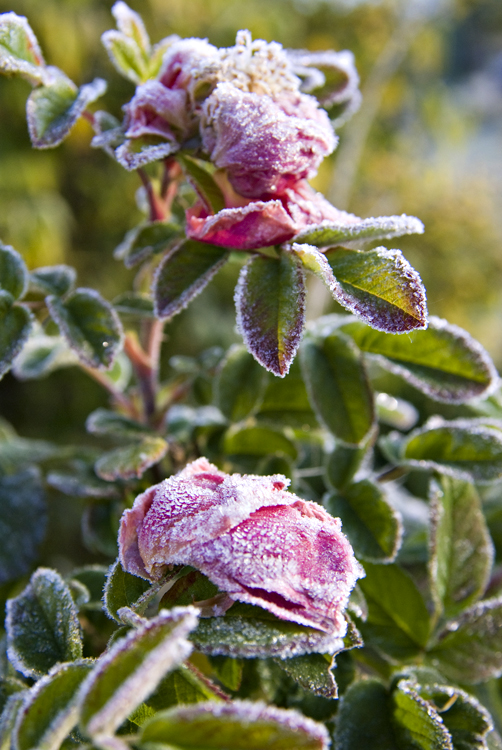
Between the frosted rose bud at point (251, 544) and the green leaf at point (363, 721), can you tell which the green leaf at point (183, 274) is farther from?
the green leaf at point (363, 721)

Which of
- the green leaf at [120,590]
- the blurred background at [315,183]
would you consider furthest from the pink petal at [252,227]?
the blurred background at [315,183]

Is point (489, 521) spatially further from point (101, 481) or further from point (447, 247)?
point (447, 247)

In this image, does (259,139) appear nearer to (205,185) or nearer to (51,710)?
(205,185)

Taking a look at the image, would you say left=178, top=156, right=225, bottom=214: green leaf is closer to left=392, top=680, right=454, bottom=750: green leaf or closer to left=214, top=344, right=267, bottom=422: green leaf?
left=214, top=344, right=267, bottom=422: green leaf

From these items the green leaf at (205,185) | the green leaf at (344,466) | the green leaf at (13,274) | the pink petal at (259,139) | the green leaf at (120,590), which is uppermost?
the pink petal at (259,139)

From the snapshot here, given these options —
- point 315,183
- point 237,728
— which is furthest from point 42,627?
point 315,183

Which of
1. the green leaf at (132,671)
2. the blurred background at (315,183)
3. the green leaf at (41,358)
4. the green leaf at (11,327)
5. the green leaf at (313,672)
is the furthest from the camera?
the blurred background at (315,183)
